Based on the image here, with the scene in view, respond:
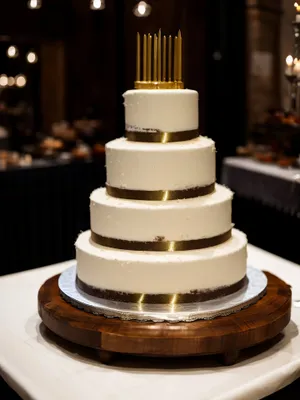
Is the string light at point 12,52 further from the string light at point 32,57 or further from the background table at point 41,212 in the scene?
the background table at point 41,212

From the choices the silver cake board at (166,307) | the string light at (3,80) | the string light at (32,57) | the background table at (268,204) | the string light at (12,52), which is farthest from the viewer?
the string light at (32,57)

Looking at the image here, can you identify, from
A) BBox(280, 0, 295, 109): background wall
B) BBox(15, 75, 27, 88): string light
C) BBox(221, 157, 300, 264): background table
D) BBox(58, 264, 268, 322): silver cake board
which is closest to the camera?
BBox(58, 264, 268, 322): silver cake board

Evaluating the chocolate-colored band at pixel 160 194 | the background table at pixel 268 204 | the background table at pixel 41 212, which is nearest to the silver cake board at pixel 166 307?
the chocolate-colored band at pixel 160 194

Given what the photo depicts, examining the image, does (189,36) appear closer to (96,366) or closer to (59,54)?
(59,54)

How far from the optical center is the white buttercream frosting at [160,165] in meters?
2.06

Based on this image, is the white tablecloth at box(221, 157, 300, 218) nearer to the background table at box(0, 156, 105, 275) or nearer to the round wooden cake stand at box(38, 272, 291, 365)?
the background table at box(0, 156, 105, 275)

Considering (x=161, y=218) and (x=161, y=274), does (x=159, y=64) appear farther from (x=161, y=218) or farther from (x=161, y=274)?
(x=161, y=274)

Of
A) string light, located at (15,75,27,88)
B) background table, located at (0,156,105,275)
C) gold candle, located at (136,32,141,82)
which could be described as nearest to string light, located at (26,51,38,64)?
string light, located at (15,75,27,88)

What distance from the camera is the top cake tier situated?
2104 millimetres

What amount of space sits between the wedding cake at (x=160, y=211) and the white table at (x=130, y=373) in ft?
0.82

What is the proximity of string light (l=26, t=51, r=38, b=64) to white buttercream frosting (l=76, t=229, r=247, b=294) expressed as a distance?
20.1 feet

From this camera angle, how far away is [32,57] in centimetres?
780

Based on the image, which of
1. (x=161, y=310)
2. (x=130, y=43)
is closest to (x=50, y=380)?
(x=161, y=310)

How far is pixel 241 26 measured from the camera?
645 cm
